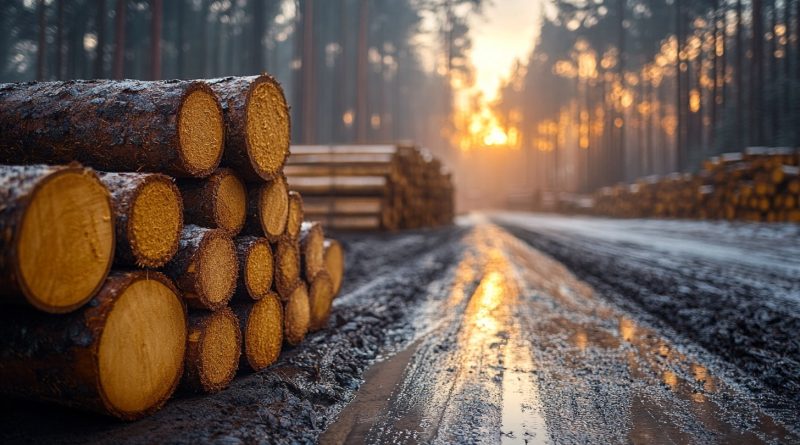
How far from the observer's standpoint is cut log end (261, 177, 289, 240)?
2.96 m

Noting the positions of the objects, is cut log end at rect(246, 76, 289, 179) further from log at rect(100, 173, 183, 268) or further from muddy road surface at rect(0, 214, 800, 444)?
muddy road surface at rect(0, 214, 800, 444)

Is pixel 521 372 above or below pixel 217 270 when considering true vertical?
below

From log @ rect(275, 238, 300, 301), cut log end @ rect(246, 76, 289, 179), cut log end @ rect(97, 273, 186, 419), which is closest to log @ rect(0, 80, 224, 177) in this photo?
cut log end @ rect(246, 76, 289, 179)

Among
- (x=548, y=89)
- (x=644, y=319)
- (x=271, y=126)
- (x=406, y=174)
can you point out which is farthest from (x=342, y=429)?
(x=548, y=89)

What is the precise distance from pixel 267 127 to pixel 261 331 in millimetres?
1160

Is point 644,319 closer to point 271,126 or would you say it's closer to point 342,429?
point 342,429

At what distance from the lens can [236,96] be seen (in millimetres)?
2744

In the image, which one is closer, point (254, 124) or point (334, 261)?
point (254, 124)

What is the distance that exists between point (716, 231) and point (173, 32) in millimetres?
25050

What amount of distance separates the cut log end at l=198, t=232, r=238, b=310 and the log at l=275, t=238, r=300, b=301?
1.45ft

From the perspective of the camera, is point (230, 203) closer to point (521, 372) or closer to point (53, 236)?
point (53, 236)

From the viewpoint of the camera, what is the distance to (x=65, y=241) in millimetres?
1771

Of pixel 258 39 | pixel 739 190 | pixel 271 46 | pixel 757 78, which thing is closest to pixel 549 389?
pixel 739 190

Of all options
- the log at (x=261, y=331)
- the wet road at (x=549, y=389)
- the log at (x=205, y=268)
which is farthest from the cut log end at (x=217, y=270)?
the wet road at (x=549, y=389)
